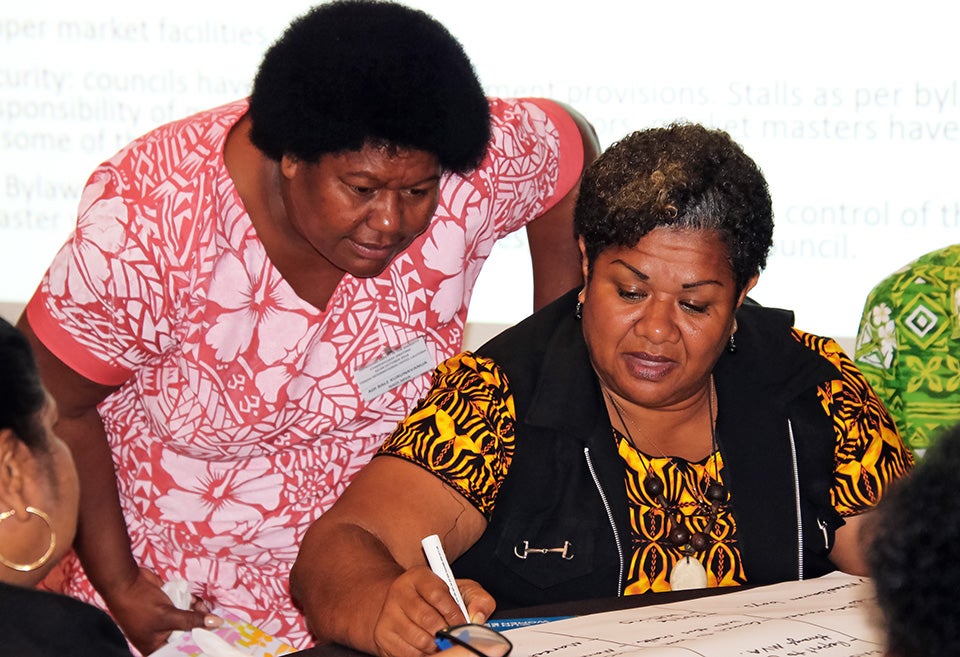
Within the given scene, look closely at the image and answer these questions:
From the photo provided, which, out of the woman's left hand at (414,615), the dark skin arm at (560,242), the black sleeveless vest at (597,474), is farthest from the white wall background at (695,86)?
the woman's left hand at (414,615)

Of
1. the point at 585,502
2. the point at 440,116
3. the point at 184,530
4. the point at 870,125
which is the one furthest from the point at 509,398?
the point at 870,125

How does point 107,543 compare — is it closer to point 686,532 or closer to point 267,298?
point 267,298

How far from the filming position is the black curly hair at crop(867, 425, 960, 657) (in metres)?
1.02

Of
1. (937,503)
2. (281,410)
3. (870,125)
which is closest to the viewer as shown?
(937,503)

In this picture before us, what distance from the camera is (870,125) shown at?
4238 mm

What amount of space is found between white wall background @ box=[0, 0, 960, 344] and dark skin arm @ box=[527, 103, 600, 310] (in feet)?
4.21

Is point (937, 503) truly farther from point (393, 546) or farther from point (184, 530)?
point (184, 530)

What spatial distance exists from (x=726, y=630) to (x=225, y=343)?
115 cm

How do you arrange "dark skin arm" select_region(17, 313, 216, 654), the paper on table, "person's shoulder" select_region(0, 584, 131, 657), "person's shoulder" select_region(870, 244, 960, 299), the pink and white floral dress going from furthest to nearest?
1. "person's shoulder" select_region(870, 244, 960, 299)
2. "dark skin arm" select_region(17, 313, 216, 654)
3. the pink and white floral dress
4. the paper on table
5. "person's shoulder" select_region(0, 584, 131, 657)

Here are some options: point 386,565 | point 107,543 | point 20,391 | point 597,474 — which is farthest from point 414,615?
point 107,543

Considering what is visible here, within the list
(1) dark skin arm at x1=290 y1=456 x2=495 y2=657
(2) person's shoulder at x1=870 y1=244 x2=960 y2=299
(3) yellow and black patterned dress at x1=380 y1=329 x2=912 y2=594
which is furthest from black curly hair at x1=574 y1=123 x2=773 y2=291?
(2) person's shoulder at x1=870 y1=244 x2=960 y2=299

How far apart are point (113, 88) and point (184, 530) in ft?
7.46

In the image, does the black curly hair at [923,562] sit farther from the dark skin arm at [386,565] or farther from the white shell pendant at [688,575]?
the white shell pendant at [688,575]

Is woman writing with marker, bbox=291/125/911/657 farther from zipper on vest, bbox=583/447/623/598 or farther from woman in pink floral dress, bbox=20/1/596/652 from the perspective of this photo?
woman in pink floral dress, bbox=20/1/596/652
